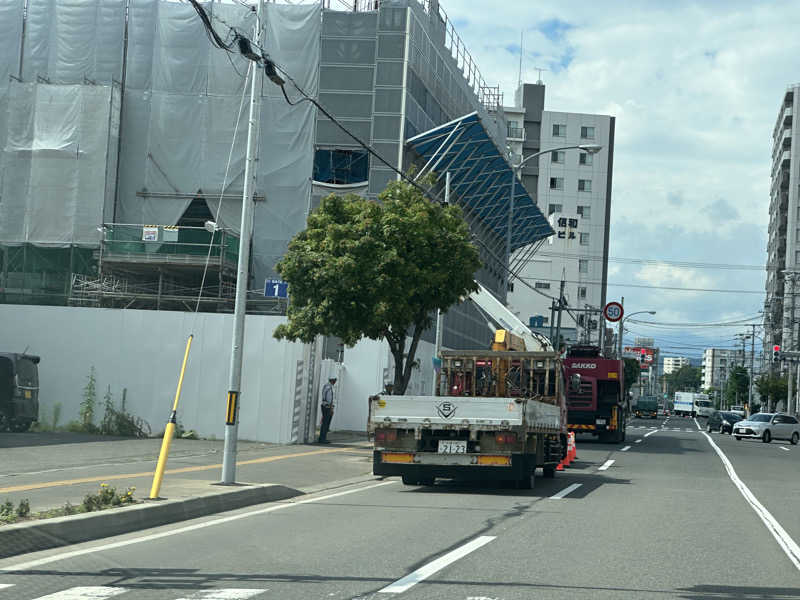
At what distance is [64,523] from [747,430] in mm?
44128

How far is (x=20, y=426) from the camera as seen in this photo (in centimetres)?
2569

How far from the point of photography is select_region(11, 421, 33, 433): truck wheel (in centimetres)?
2550

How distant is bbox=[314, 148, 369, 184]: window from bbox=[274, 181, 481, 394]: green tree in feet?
62.4

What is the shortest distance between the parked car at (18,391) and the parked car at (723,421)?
138ft

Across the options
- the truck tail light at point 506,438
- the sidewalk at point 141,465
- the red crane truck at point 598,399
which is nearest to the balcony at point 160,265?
the red crane truck at point 598,399

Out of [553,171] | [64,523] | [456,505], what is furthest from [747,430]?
[553,171]

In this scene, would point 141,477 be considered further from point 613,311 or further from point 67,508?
point 613,311

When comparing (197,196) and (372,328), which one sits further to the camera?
(197,196)

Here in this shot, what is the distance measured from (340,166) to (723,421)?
28.2 metres

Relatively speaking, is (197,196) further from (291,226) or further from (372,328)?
(372,328)

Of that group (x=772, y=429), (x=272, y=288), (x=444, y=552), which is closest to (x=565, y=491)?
(x=444, y=552)

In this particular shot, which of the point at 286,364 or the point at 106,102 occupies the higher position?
the point at 106,102

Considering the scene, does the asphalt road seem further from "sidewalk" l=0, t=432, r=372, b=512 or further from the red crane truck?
the red crane truck

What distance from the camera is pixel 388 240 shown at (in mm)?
24141
